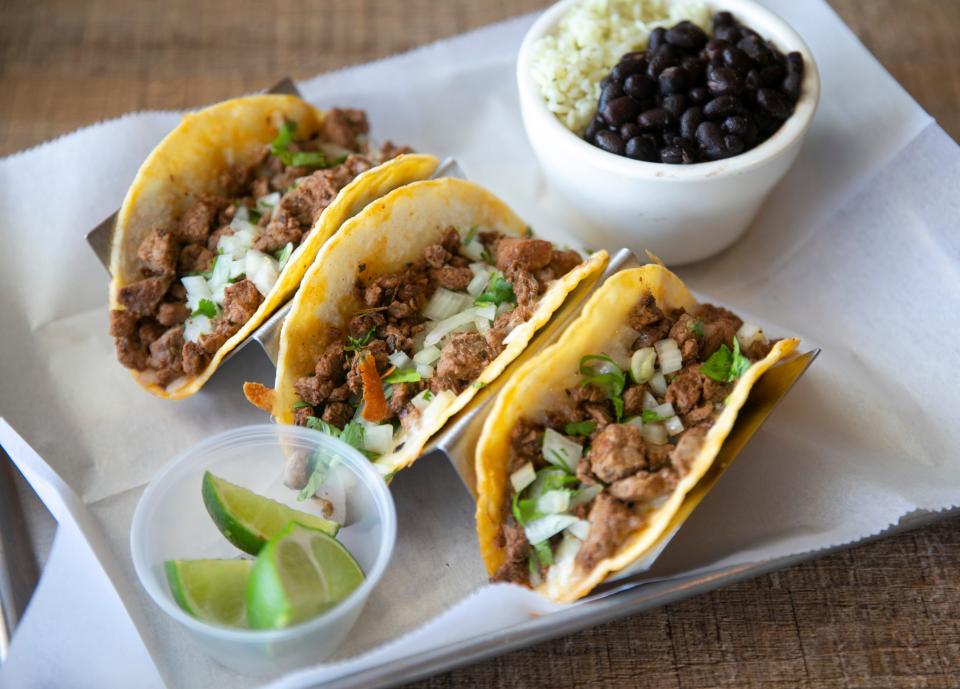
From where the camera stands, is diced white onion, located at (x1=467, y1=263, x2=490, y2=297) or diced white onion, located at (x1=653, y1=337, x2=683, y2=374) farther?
diced white onion, located at (x1=467, y1=263, x2=490, y2=297)

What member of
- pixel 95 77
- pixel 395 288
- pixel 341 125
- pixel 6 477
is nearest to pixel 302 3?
pixel 95 77

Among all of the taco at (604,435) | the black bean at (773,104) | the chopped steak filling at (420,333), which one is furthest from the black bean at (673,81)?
the taco at (604,435)

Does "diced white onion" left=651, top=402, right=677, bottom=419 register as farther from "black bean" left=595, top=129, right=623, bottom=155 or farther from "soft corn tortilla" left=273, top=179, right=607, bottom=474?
"black bean" left=595, top=129, right=623, bottom=155

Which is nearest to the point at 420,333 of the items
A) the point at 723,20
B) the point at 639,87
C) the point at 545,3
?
the point at 639,87

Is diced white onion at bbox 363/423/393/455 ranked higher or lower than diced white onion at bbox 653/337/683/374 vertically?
lower

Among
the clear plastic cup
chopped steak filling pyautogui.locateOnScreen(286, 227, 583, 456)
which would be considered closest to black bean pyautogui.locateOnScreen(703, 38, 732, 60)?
chopped steak filling pyautogui.locateOnScreen(286, 227, 583, 456)

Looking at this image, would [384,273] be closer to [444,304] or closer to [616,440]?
[444,304]
